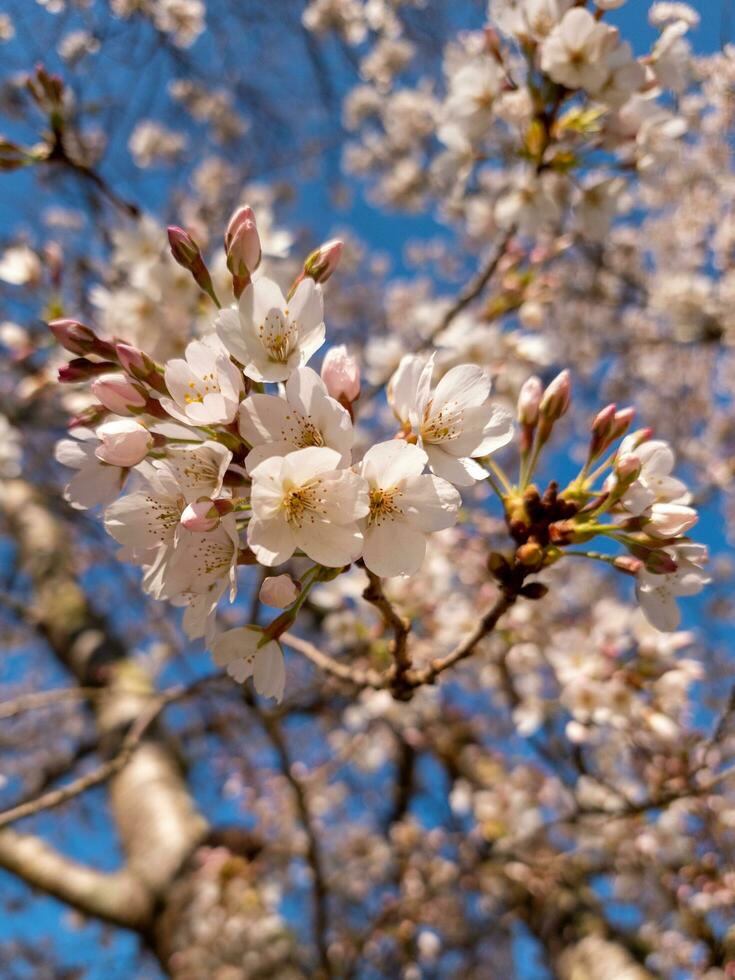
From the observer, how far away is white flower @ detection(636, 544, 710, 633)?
3.30ft

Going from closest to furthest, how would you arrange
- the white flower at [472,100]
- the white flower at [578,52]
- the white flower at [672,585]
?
the white flower at [672,585] < the white flower at [578,52] < the white flower at [472,100]

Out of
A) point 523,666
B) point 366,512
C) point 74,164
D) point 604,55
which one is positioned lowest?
point 523,666

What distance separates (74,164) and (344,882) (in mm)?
4876

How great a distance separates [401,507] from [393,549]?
57 mm

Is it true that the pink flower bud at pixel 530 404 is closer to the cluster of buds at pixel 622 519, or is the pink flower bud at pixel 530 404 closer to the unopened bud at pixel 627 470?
the cluster of buds at pixel 622 519

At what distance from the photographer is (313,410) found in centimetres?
85

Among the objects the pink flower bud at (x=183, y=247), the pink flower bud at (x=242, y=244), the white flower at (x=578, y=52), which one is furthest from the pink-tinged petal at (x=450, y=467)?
the white flower at (x=578, y=52)

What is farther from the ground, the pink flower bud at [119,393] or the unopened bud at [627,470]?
the pink flower bud at [119,393]

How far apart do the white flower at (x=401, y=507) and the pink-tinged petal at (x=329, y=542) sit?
0.15 feet

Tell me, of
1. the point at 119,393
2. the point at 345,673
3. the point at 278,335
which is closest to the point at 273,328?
the point at 278,335

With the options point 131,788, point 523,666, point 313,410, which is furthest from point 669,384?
point 313,410

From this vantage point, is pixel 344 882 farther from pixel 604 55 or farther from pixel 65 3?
pixel 65 3

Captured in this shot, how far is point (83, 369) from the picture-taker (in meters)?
1.04

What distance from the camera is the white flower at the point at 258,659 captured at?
96 cm
